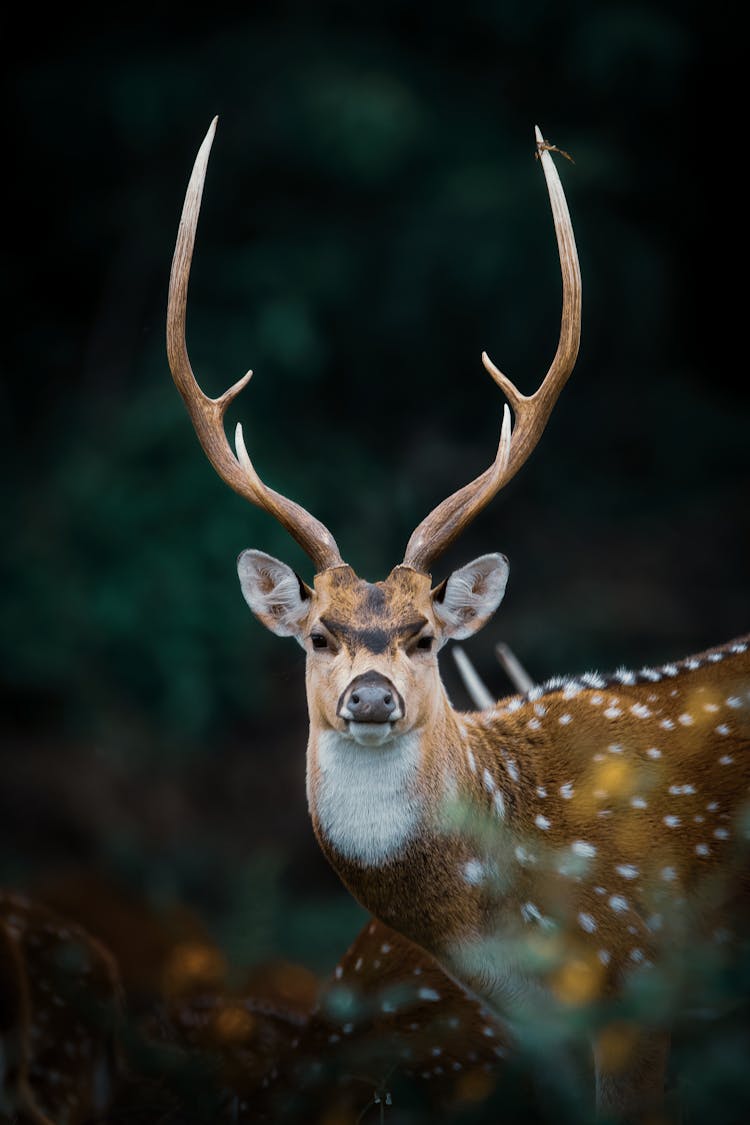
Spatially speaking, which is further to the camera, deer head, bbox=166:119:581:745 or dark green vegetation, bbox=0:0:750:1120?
dark green vegetation, bbox=0:0:750:1120

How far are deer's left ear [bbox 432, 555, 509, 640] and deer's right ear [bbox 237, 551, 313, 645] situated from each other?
38cm

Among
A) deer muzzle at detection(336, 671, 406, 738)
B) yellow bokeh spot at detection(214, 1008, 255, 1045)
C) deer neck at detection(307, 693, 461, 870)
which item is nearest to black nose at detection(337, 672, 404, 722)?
deer muzzle at detection(336, 671, 406, 738)

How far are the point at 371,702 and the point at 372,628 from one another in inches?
11.6

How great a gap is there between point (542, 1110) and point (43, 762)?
5.67m

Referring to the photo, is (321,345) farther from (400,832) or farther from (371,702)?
(371,702)

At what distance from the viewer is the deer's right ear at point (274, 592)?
4.08 meters

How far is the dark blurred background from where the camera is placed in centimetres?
893

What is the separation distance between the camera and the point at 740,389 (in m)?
9.65

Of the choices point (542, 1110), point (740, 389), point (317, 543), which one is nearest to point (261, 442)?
point (740, 389)

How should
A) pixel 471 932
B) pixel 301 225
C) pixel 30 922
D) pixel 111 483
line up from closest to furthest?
pixel 471 932, pixel 30 922, pixel 111 483, pixel 301 225

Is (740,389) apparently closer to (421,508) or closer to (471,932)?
(421,508)

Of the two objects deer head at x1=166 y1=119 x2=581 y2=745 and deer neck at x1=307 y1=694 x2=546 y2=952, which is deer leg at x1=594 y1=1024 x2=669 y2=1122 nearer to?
deer neck at x1=307 y1=694 x2=546 y2=952

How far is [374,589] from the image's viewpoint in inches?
155

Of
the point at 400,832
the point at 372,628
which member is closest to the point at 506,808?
the point at 400,832
